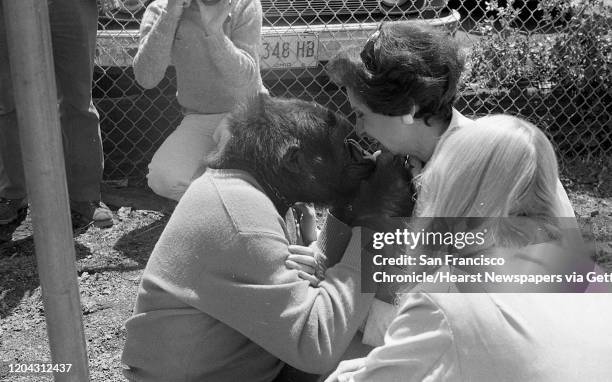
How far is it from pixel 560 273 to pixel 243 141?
0.91m

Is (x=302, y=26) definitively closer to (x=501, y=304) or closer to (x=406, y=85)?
(x=406, y=85)

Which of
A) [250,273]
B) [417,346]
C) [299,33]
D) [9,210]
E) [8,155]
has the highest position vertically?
[417,346]

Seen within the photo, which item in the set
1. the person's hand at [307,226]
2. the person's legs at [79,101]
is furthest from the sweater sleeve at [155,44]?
the person's hand at [307,226]

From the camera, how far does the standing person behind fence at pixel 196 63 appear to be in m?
3.41

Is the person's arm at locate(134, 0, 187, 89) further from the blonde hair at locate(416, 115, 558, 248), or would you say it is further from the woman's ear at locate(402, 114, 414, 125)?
the blonde hair at locate(416, 115, 558, 248)

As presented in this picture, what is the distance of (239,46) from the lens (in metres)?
3.68

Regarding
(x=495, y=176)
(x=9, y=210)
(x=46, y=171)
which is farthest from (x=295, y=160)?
(x=9, y=210)

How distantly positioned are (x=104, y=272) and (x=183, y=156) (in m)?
0.70

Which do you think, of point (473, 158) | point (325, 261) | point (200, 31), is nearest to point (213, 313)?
point (325, 261)

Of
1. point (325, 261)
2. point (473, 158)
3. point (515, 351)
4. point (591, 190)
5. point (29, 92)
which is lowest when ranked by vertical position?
point (591, 190)

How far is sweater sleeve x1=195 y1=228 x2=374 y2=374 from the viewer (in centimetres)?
201

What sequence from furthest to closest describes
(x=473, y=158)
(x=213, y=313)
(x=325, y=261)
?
(x=325, y=261)
(x=213, y=313)
(x=473, y=158)

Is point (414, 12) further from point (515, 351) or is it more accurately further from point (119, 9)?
point (515, 351)

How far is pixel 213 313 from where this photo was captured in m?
2.06
